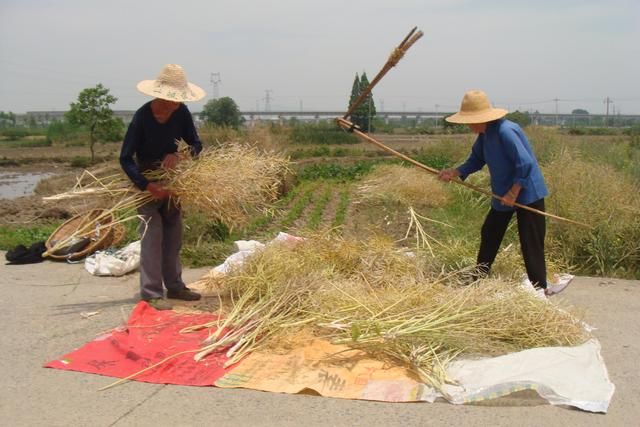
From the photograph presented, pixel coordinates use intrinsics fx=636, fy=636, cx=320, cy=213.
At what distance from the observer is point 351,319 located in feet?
14.2

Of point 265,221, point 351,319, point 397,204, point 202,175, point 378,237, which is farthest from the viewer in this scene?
point 397,204

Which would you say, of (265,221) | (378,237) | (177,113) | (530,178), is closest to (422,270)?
(378,237)

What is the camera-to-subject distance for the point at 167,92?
5230 millimetres

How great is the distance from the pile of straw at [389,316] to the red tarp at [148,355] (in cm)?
13

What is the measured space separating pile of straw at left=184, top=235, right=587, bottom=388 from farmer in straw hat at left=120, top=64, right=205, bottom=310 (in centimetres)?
62

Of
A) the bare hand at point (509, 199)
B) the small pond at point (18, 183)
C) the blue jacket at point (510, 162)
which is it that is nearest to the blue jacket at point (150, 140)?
the blue jacket at point (510, 162)

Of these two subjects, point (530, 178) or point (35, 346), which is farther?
point (530, 178)

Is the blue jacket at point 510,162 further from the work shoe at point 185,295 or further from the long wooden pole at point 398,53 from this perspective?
the work shoe at point 185,295

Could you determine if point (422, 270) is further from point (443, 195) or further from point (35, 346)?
point (443, 195)

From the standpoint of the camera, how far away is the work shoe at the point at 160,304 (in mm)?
5214

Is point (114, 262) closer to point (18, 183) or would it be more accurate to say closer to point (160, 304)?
point (160, 304)

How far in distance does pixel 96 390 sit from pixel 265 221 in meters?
6.04

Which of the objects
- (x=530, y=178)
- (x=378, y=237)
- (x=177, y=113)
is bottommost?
(x=378, y=237)

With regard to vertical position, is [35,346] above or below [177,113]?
below
